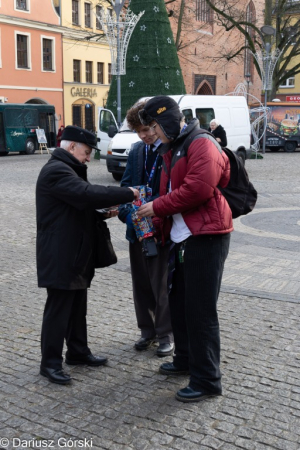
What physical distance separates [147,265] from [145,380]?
0.87 metres

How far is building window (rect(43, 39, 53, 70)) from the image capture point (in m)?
44.5

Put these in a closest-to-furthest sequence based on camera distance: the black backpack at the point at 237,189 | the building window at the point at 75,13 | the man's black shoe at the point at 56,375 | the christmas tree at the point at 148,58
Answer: the black backpack at the point at 237,189 → the man's black shoe at the point at 56,375 → the christmas tree at the point at 148,58 → the building window at the point at 75,13

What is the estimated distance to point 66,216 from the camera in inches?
159

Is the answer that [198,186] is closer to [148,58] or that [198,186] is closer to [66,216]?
[66,216]

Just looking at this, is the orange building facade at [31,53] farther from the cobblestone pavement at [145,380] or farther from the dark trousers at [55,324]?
the dark trousers at [55,324]

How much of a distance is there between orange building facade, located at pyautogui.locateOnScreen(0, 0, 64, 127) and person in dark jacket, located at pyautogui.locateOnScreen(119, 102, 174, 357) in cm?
3784

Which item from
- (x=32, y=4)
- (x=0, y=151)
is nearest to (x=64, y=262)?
(x=0, y=151)

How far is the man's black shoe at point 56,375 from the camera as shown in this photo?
411 centimetres

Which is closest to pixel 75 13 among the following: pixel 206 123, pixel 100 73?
pixel 100 73

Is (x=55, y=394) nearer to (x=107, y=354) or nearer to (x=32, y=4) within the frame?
(x=107, y=354)

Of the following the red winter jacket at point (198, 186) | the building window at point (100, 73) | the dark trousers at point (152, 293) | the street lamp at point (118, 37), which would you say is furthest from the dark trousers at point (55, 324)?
the building window at point (100, 73)

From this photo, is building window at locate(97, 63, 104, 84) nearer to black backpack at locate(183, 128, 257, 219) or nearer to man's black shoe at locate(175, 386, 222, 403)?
black backpack at locate(183, 128, 257, 219)

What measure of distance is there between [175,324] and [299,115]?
3200 centimetres

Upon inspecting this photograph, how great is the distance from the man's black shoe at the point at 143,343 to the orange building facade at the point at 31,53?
37887 millimetres
